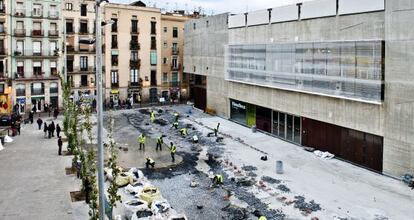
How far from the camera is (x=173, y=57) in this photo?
231 ft

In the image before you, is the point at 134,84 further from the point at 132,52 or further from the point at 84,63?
the point at 84,63

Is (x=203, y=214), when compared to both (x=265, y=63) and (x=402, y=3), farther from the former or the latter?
(x=265, y=63)

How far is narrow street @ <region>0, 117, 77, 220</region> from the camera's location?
20.4m

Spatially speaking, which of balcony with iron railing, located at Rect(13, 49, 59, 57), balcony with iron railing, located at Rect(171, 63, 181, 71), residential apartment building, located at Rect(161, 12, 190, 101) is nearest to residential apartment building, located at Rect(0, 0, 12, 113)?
balcony with iron railing, located at Rect(13, 49, 59, 57)

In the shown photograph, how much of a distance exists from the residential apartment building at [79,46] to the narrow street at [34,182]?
85.4 feet

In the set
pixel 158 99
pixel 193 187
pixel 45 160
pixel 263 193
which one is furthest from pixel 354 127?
pixel 158 99

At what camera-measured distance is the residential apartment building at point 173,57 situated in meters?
69.5

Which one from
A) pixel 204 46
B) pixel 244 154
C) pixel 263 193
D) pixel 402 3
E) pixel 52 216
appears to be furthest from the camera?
pixel 204 46

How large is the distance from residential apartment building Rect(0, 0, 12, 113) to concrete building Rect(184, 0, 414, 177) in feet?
94.1

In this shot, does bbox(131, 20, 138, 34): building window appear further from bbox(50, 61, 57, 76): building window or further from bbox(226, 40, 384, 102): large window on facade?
bbox(226, 40, 384, 102): large window on facade


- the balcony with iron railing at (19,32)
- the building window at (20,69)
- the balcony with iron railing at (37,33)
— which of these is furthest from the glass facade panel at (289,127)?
the balcony with iron railing at (19,32)

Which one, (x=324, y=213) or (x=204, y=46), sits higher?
(x=204, y=46)

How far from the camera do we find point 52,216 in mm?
19750

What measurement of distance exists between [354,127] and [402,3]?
895cm
